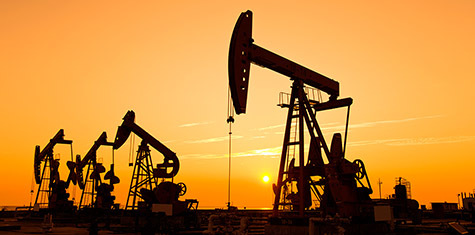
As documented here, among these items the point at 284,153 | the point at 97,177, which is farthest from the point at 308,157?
the point at 97,177

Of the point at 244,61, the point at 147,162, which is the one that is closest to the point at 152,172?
the point at 147,162

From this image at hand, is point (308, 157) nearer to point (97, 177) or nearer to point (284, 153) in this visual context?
point (284, 153)

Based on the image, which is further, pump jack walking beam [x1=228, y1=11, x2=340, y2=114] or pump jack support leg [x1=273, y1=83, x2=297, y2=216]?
pump jack support leg [x1=273, y1=83, x2=297, y2=216]

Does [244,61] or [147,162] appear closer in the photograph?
[244,61]

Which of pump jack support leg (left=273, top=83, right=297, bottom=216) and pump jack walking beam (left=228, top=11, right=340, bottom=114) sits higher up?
pump jack walking beam (left=228, top=11, right=340, bottom=114)

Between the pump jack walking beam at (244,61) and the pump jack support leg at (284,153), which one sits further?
the pump jack support leg at (284,153)

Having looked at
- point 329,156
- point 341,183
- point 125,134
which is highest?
point 125,134

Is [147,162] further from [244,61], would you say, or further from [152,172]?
[244,61]

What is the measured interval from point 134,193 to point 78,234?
14.0m

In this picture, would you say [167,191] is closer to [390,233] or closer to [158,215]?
[158,215]

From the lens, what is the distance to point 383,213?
22266mm

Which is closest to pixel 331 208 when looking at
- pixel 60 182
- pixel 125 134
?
pixel 125 134

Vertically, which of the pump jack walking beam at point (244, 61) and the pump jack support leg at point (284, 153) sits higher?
the pump jack walking beam at point (244, 61)

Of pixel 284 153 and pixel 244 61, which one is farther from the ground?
pixel 244 61
